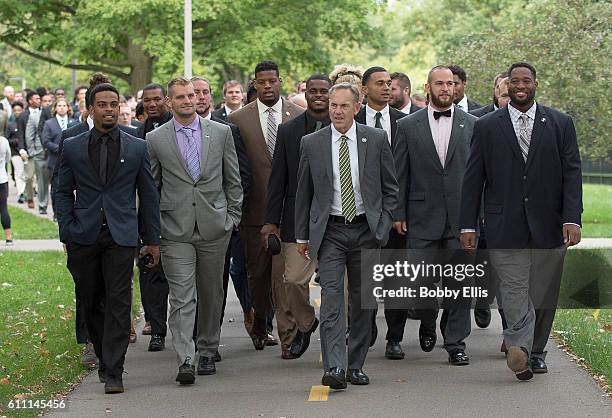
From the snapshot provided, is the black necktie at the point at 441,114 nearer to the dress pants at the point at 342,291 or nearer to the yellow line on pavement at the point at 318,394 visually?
the dress pants at the point at 342,291

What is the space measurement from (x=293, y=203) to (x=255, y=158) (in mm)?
949

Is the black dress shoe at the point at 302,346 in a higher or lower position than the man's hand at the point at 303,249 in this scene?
lower

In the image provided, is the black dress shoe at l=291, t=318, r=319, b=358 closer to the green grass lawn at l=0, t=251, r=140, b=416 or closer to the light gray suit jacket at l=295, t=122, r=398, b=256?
the light gray suit jacket at l=295, t=122, r=398, b=256

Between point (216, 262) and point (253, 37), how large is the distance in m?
25.4

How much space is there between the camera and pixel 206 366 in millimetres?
11438

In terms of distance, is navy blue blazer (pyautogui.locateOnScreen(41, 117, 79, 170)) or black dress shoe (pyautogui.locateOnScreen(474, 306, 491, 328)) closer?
Result: black dress shoe (pyautogui.locateOnScreen(474, 306, 491, 328))

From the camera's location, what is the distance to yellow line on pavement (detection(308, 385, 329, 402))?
33.2 feet

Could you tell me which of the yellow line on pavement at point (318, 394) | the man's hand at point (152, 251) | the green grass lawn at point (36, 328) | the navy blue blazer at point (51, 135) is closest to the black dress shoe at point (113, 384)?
the green grass lawn at point (36, 328)

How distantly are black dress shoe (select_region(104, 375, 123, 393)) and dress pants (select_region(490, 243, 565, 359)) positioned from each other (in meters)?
2.78

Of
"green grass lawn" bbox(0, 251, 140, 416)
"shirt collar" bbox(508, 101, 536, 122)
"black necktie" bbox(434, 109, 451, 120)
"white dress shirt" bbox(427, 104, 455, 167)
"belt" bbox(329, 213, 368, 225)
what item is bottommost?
"green grass lawn" bbox(0, 251, 140, 416)

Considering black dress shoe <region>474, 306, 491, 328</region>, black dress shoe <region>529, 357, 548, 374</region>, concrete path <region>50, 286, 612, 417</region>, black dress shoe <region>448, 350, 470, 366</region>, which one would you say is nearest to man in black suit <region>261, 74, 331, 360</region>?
concrete path <region>50, 286, 612, 417</region>

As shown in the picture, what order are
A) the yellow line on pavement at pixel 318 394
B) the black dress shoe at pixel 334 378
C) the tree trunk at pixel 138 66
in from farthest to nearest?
the tree trunk at pixel 138 66 → the black dress shoe at pixel 334 378 → the yellow line on pavement at pixel 318 394

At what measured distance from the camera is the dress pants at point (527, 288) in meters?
10.9

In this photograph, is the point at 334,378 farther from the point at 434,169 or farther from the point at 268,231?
the point at 434,169
